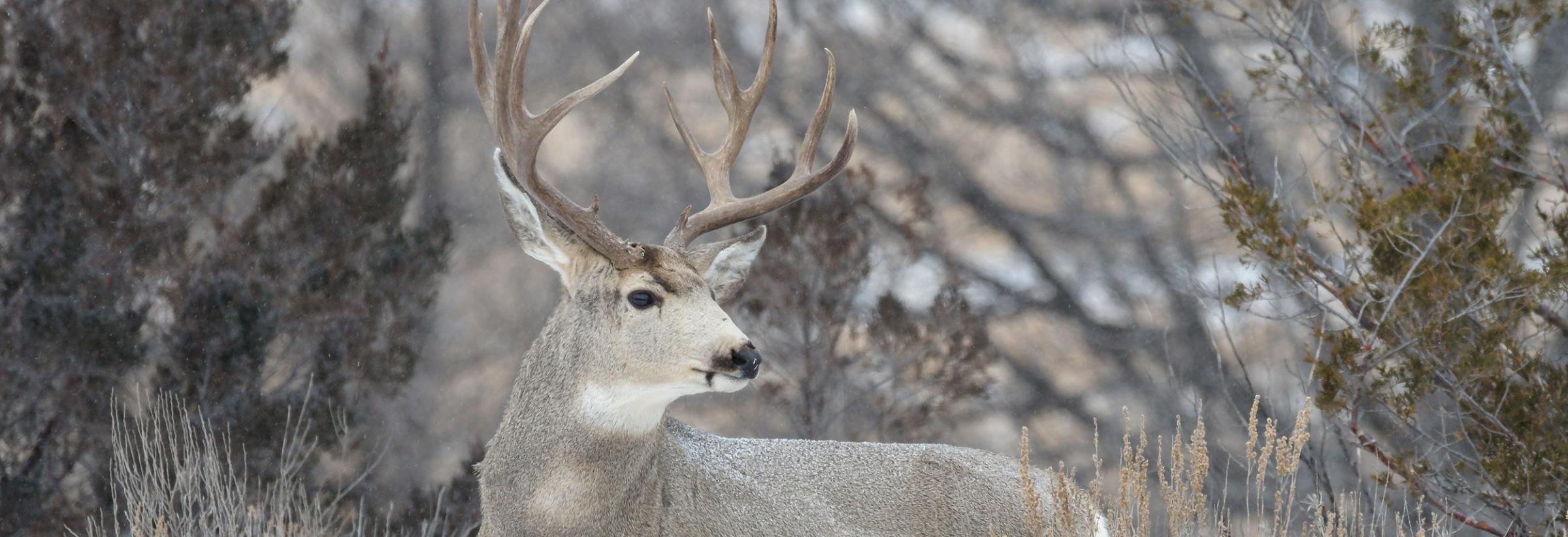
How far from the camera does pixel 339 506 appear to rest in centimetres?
1040

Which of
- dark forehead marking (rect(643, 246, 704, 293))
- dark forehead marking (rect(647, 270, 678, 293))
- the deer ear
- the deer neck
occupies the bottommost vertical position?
the deer neck

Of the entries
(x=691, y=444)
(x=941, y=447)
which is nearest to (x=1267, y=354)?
(x=941, y=447)

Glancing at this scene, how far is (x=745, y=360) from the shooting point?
365 centimetres

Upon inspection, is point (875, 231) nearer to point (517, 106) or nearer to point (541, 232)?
point (517, 106)

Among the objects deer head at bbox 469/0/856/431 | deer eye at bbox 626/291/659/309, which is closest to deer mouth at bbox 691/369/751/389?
deer head at bbox 469/0/856/431

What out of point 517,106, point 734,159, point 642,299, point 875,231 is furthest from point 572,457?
point 875,231

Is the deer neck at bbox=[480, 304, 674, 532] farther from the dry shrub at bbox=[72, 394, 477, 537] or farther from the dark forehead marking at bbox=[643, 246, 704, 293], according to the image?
the dry shrub at bbox=[72, 394, 477, 537]

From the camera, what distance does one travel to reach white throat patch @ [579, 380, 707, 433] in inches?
152

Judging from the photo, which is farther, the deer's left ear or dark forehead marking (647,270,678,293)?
the deer's left ear

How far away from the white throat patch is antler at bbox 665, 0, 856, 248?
496 millimetres

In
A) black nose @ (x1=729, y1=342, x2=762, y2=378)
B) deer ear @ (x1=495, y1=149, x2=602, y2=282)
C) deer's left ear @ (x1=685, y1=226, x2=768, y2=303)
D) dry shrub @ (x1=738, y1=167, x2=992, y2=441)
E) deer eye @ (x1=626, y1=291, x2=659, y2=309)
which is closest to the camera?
black nose @ (x1=729, y1=342, x2=762, y2=378)

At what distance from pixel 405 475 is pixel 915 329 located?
4.67 meters

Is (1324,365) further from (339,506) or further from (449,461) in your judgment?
(449,461)

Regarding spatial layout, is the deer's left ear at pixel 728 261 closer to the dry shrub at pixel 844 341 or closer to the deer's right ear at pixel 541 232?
the deer's right ear at pixel 541 232
